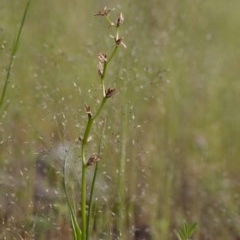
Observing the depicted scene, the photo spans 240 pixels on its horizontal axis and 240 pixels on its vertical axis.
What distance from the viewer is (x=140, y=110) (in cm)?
324

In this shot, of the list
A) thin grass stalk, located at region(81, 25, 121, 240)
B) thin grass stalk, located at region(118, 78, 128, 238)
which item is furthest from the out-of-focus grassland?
thin grass stalk, located at region(81, 25, 121, 240)

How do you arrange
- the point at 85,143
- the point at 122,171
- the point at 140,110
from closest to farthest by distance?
the point at 85,143 < the point at 122,171 < the point at 140,110

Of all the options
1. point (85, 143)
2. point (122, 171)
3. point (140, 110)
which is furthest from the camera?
point (140, 110)

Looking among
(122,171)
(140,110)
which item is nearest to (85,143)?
(122,171)

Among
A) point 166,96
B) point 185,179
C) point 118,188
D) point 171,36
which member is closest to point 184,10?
point 171,36

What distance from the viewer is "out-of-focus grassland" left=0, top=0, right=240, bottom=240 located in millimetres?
2334

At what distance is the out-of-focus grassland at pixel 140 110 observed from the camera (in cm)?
233

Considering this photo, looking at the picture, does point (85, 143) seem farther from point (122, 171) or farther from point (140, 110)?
point (140, 110)

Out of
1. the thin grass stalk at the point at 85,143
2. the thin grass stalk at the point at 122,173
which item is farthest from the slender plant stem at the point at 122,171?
the thin grass stalk at the point at 85,143

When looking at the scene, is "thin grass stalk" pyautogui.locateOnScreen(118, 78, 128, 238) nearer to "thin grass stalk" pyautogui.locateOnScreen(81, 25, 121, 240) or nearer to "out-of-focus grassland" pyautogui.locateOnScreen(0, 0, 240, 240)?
"out-of-focus grassland" pyautogui.locateOnScreen(0, 0, 240, 240)

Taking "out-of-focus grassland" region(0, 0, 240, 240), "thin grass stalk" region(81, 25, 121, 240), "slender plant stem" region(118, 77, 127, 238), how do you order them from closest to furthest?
"thin grass stalk" region(81, 25, 121, 240) → "slender plant stem" region(118, 77, 127, 238) → "out-of-focus grassland" region(0, 0, 240, 240)

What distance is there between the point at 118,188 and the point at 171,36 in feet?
3.90

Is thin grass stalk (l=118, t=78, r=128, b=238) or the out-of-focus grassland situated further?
the out-of-focus grassland

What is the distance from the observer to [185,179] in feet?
10.3
